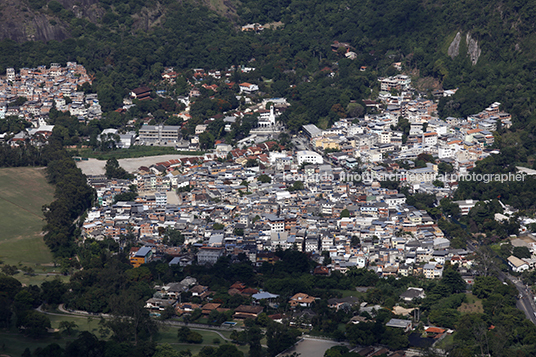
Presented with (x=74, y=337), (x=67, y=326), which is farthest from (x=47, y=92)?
(x=74, y=337)

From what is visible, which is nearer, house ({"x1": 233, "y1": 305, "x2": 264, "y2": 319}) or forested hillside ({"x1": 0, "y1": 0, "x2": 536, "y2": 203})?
house ({"x1": 233, "y1": 305, "x2": 264, "y2": 319})

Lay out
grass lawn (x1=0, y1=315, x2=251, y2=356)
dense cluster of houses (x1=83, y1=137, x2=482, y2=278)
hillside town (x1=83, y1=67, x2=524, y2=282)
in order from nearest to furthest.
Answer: grass lawn (x1=0, y1=315, x2=251, y2=356) < dense cluster of houses (x1=83, y1=137, x2=482, y2=278) < hillside town (x1=83, y1=67, x2=524, y2=282)

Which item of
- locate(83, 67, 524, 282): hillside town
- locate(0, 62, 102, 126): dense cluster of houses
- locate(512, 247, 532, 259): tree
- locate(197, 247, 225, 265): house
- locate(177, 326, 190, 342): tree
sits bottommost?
locate(177, 326, 190, 342): tree

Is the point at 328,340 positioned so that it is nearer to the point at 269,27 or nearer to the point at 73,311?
the point at 73,311

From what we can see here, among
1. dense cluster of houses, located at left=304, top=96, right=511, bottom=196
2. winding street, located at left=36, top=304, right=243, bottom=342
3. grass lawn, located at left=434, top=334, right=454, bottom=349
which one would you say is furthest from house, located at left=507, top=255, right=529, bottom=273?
winding street, located at left=36, top=304, right=243, bottom=342

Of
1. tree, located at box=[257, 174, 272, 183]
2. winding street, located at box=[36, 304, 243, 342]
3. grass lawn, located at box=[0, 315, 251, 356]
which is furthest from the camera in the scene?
tree, located at box=[257, 174, 272, 183]

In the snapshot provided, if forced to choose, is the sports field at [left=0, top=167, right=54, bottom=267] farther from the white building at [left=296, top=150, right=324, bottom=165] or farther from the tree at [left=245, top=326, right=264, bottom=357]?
the white building at [left=296, top=150, right=324, bottom=165]
